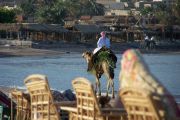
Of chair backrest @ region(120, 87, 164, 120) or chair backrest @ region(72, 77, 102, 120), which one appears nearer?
chair backrest @ region(120, 87, 164, 120)

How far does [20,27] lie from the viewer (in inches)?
3329

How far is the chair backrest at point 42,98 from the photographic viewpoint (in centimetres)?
670

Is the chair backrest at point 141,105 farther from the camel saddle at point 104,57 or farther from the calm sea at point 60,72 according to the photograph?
the calm sea at point 60,72

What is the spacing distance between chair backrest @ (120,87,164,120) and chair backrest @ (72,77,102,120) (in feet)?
3.58

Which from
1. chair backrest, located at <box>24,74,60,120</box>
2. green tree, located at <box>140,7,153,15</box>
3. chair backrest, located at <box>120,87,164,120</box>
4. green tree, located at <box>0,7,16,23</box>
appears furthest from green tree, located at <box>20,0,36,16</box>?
chair backrest, located at <box>120,87,164,120</box>

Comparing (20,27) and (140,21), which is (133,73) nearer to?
(20,27)

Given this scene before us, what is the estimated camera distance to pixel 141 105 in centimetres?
483

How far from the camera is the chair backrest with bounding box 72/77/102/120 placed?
6137mm

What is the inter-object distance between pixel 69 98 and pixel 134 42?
8852 centimetres

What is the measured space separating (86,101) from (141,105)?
1.51 meters

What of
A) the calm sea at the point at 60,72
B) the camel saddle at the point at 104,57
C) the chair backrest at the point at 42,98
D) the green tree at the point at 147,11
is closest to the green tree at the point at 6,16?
the calm sea at the point at 60,72

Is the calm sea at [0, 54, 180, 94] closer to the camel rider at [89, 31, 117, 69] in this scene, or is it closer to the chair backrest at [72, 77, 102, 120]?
the camel rider at [89, 31, 117, 69]

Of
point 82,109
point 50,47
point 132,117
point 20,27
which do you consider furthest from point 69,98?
point 20,27

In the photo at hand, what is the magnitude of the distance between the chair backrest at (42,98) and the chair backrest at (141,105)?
5.58 ft
